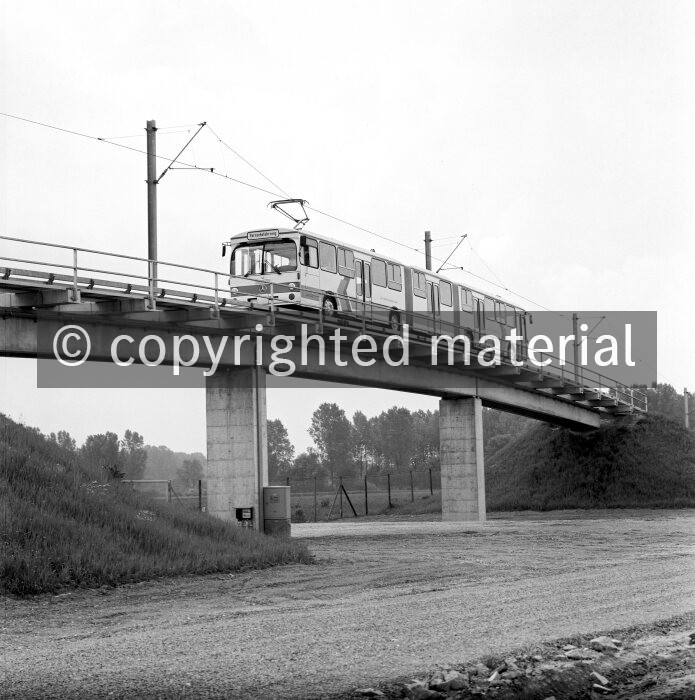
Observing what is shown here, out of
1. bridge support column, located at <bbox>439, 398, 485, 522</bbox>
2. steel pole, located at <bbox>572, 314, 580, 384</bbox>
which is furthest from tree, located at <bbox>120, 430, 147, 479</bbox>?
bridge support column, located at <bbox>439, 398, 485, 522</bbox>

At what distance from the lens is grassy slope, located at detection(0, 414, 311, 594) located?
17.1 metres

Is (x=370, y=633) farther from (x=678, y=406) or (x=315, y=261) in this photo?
(x=678, y=406)

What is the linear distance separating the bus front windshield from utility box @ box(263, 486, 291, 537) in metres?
7.79

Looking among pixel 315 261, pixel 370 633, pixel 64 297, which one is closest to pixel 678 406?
pixel 315 261

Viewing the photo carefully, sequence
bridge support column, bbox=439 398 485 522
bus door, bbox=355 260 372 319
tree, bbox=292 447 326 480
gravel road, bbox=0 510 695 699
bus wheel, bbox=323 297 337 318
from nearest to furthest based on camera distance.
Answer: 1. gravel road, bbox=0 510 695 699
2. bus wheel, bbox=323 297 337 318
3. bus door, bbox=355 260 372 319
4. bridge support column, bbox=439 398 485 522
5. tree, bbox=292 447 326 480

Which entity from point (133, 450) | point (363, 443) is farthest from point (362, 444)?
point (133, 450)

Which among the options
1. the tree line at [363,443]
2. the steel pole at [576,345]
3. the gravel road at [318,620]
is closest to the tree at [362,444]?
the tree line at [363,443]

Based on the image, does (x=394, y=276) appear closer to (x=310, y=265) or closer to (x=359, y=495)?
(x=310, y=265)

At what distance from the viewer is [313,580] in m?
18.8

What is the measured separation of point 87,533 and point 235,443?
1312cm

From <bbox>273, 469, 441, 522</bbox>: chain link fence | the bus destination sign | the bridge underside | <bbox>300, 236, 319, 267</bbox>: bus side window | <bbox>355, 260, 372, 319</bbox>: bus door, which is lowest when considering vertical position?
<bbox>273, 469, 441, 522</bbox>: chain link fence

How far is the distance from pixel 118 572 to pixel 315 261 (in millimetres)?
19428

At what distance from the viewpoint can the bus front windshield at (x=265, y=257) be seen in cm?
3541

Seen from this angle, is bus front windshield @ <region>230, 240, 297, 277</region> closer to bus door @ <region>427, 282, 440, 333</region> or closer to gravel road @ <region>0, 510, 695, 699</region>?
bus door @ <region>427, 282, 440, 333</region>
